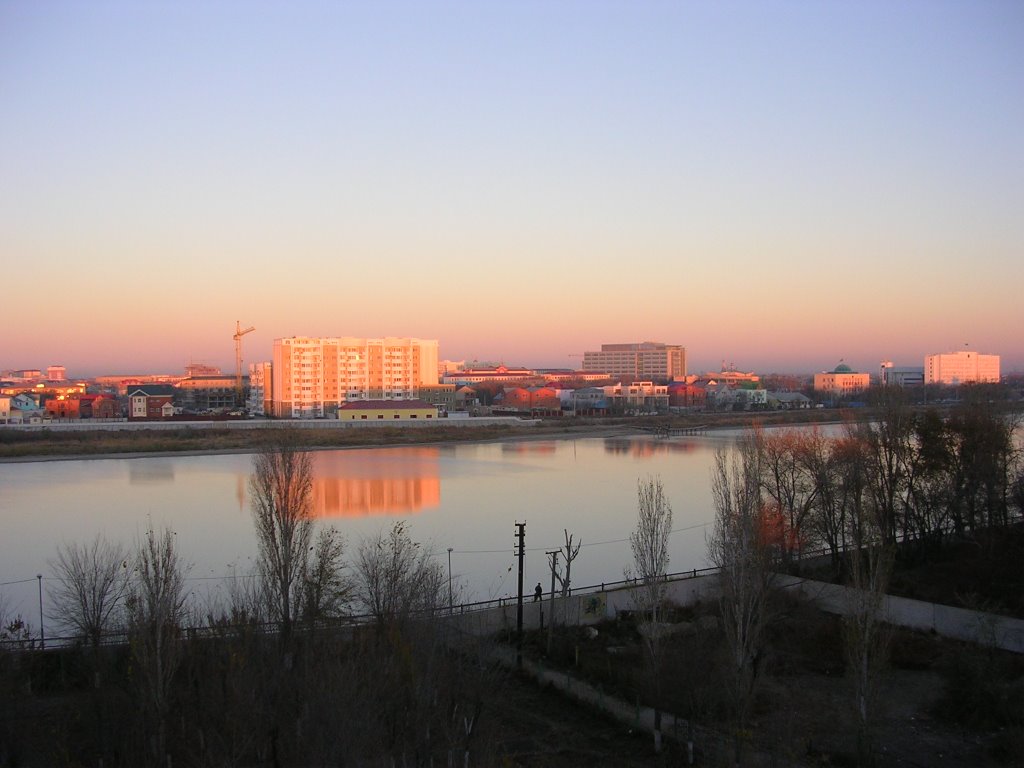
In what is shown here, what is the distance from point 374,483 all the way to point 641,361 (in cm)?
4767

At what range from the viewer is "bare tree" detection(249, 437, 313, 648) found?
4258 mm

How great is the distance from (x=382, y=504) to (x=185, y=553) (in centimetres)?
316

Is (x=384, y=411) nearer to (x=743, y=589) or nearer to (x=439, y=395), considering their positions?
(x=439, y=395)

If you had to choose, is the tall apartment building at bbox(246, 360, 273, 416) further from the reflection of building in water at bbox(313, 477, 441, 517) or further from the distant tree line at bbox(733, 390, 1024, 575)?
the distant tree line at bbox(733, 390, 1024, 575)

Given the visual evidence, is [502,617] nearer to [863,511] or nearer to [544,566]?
[544,566]

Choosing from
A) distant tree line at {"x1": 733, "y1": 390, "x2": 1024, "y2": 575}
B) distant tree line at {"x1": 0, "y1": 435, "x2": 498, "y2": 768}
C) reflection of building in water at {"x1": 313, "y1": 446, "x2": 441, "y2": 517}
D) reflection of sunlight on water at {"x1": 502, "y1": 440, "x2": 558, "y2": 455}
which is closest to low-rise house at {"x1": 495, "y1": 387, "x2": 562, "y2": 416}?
reflection of sunlight on water at {"x1": 502, "y1": 440, "x2": 558, "y2": 455}

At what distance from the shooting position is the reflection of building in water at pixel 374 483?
10.2 meters

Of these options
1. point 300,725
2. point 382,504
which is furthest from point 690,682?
point 382,504

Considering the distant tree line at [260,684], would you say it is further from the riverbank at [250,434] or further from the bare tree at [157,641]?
the riverbank at [250,434]

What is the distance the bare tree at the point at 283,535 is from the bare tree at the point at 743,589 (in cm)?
193

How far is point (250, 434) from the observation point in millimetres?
20094

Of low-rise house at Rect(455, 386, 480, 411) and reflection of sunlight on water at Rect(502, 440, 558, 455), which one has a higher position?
low-rise house at Rect(455, 386, 480, 411)

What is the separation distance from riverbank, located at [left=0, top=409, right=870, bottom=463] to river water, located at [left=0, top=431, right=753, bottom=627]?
1213mm

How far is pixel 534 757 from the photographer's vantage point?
3549mm
